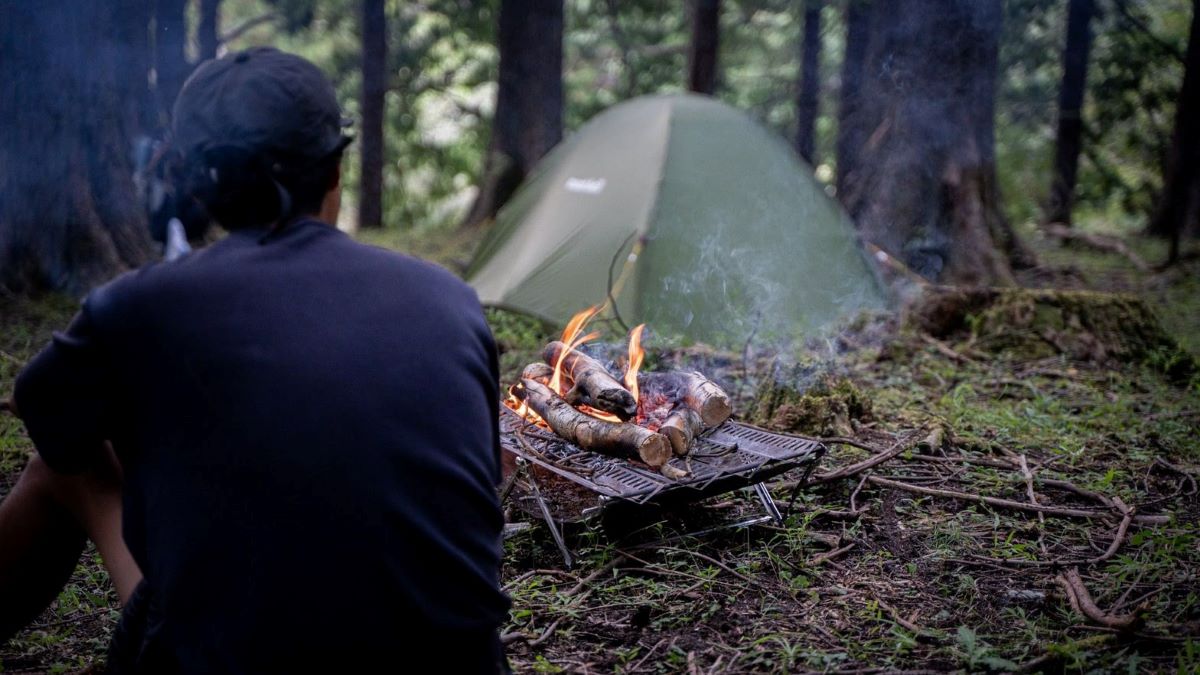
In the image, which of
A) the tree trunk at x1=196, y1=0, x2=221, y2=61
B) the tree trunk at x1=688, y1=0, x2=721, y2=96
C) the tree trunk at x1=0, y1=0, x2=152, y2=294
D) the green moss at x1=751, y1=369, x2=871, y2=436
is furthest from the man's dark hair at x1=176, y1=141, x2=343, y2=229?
the tree trunk at x1=196, y1=0, x2=221, y2=61

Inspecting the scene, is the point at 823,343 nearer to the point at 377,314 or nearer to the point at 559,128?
the point at 377,314

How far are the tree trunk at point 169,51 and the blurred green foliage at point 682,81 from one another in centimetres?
209

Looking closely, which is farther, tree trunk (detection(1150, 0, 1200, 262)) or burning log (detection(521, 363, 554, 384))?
tree trunk (detection(1150, 0, 1200, 262))

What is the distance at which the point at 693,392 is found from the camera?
147 inches

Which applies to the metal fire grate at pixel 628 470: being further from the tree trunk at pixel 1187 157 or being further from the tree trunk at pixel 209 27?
the tree trunk at pixel 209 27

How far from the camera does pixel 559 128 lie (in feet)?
39.7

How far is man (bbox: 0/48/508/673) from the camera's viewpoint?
5.21ft

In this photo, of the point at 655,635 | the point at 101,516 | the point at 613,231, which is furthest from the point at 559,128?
the point at 101,516

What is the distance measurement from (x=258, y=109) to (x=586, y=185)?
17.8ft

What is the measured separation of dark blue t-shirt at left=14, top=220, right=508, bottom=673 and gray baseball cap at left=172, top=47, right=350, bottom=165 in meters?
0.15

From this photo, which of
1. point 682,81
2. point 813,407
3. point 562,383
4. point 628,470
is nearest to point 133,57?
point 562,383

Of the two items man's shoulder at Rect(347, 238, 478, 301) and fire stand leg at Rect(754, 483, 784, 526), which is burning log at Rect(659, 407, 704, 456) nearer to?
fire stand leg at Rect(754, 483, 784, 526)

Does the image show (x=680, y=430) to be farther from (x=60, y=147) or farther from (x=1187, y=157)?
(x=1187, y=157)

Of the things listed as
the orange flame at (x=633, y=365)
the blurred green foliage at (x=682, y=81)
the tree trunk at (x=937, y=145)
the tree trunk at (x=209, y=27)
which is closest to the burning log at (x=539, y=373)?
the orange flame at (x=633, y=365)
